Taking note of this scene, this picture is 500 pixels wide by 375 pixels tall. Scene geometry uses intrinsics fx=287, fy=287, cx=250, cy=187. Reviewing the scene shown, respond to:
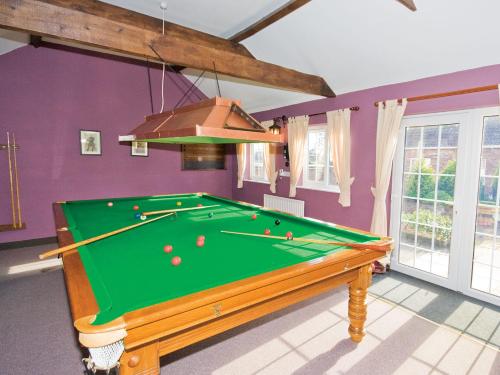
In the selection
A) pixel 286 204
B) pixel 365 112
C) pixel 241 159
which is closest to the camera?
pixel 365 112

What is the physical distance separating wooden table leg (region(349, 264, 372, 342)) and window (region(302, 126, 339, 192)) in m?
2.53

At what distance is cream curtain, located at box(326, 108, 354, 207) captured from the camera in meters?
4.22

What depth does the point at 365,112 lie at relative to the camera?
4.04 m

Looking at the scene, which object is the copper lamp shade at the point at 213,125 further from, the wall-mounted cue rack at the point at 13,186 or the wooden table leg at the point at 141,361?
the wall-mounted cue rack at the point at 13,186

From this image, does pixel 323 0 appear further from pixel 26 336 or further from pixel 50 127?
pixel 50 127

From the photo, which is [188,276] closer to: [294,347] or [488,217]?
[294,347]

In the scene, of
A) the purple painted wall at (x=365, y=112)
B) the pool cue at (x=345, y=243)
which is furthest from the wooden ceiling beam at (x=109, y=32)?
the pool cue at (x=345, y=243)

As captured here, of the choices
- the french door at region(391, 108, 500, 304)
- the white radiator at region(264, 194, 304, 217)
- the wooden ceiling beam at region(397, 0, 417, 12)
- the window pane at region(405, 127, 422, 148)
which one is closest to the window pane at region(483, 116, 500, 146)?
the french door at region(391, 108, 500, 304)

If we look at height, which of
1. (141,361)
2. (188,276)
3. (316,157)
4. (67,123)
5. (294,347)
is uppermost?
(67,123)

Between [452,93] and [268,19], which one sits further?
[268,19]

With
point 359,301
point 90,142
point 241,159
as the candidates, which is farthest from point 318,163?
point 90,142

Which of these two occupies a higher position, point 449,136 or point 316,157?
point 449,136

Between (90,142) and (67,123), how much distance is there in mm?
454

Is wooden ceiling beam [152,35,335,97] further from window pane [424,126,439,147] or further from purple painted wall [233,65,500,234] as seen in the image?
window pane [424,126,439,147]
